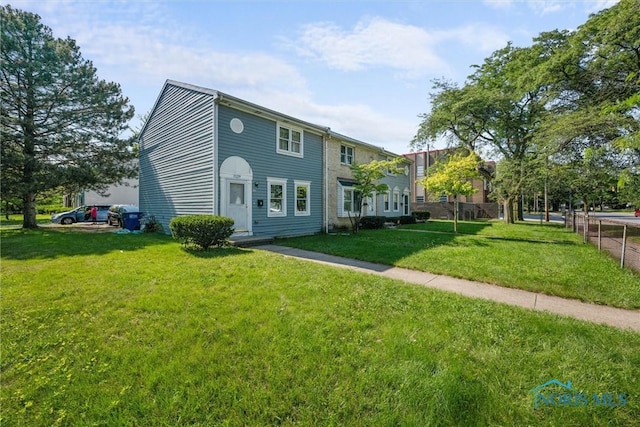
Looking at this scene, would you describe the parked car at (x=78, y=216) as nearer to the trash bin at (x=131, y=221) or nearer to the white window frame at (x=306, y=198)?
the trash bin at (x=131, y=221)

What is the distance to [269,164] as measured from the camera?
12.1 metres

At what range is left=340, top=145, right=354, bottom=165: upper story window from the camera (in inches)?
648

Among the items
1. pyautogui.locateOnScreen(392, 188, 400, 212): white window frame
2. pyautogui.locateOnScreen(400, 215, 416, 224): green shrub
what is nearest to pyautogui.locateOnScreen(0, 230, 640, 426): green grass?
pyautogui.locateOnScreen(400, 215, 416, 224): green shrub

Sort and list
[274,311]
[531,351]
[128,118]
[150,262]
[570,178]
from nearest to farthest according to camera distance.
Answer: [531,351] < [274,311] < [150,262] < [570,178] < [128,118]

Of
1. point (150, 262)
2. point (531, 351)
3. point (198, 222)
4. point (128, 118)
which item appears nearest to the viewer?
point (531, 351)

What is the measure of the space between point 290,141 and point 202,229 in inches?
255

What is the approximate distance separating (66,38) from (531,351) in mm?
23198

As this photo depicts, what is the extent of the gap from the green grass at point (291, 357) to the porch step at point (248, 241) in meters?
4.74

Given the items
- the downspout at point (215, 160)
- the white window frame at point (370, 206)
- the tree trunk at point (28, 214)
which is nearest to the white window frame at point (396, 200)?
the white window frame at point (370, 206)

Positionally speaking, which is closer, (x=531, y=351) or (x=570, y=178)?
(x=531, y=351)

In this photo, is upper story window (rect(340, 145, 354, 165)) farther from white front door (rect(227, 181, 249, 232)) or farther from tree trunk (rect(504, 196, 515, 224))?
tree trunk (rect(504, 196, 515, 224))

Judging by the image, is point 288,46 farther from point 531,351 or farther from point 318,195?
point 531,351

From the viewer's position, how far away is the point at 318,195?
14.5 metres

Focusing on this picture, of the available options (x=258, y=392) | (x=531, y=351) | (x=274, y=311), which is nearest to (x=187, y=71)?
(x=274, y=311)
